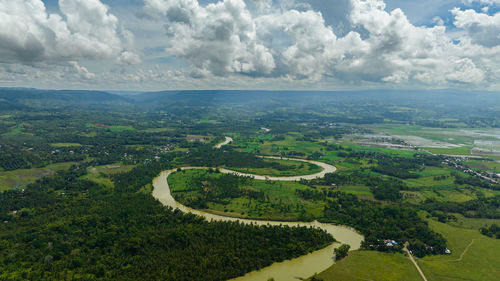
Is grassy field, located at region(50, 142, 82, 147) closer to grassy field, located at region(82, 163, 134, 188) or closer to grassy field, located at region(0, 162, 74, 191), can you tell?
grassy field, located at region(0, 162, 74, 191)

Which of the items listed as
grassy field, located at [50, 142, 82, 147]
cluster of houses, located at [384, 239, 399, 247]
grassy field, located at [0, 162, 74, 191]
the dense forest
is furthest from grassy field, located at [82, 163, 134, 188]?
cluster of houses, located at [384, 239, 399, 247]

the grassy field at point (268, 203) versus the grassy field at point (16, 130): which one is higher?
the grassy field at point (268, 203)

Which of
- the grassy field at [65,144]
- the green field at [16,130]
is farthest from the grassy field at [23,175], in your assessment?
the green field at [16,130]

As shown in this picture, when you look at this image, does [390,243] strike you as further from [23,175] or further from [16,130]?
[16,130]

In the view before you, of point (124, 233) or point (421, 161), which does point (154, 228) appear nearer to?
point (124, 233)

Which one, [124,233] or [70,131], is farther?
[70,131]

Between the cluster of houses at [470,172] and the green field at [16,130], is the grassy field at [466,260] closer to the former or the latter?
the cluster of houses at [470,172]

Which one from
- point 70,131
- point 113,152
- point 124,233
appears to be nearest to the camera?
point 124,233

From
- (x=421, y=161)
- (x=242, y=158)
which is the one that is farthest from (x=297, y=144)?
(x=421, y=161)
